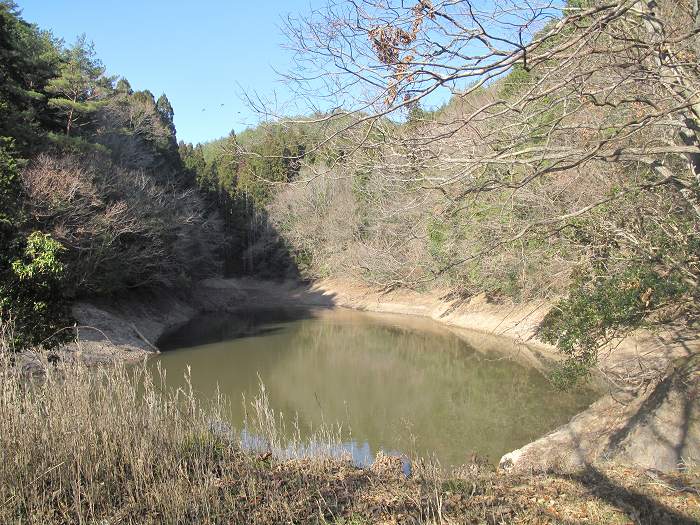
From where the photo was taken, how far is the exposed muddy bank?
6.10 m

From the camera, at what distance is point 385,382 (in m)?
14.8

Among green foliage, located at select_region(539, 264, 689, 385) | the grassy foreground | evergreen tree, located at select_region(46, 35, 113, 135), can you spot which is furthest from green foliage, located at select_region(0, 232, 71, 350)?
evergreen tree, located at select_region(46, 35, 113, 135)

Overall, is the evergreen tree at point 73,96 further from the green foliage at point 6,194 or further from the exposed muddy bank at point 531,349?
the green foliage at point 6,194

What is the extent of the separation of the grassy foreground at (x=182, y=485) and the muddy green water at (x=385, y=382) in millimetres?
598

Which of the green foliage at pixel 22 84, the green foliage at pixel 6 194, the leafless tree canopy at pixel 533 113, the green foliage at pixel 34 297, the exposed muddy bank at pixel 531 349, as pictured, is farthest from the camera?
the green foliage at pixel 22 84

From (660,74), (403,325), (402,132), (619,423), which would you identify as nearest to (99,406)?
(402,132)

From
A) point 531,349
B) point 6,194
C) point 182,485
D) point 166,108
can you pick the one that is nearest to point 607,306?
point 182,485

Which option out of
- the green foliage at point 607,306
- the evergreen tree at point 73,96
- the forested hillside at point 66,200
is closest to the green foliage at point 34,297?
the forested hillside at point 66,200

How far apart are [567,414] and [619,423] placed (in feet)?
10.1

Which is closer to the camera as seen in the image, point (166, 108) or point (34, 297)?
point (34, 297)

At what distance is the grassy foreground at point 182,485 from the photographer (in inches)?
132

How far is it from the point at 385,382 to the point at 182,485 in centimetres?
1151

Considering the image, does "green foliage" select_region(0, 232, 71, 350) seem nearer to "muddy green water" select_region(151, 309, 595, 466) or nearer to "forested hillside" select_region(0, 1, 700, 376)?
"forested hillside" select_region(0, 1, 700, 376)

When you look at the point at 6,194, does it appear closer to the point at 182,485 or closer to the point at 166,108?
the point at 182,485
